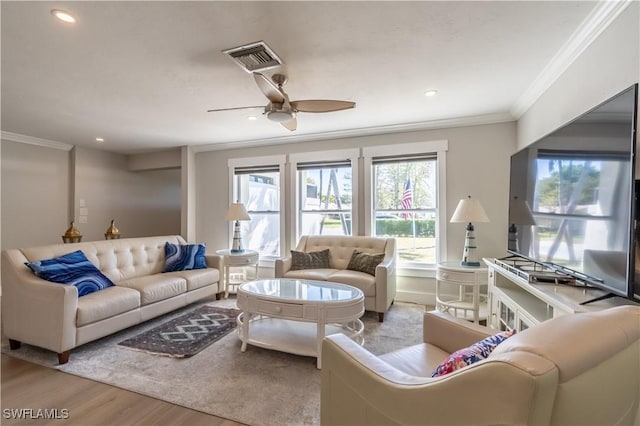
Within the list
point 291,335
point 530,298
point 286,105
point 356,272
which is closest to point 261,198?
point 356,272

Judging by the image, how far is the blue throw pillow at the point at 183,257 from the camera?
388 cm

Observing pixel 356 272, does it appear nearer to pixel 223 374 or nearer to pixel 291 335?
pixel 291 335

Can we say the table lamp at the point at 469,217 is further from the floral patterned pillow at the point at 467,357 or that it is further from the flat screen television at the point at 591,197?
the floral patterned pillow at the point at 467,357

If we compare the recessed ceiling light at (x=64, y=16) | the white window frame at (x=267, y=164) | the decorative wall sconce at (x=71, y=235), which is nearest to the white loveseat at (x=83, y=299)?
the decorative wall sconce at (x=71, y=235)

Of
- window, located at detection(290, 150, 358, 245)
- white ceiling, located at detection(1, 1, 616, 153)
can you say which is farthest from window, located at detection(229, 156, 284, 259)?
white ceiling, located at detection(1, 1, 616, 153)

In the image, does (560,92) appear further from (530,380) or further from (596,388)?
(530,380)

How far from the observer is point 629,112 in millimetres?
1404

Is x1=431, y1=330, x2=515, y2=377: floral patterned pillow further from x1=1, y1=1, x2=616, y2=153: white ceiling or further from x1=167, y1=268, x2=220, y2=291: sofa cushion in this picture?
x1=167, y1=268, x2=220, y2=291: sofa cushion

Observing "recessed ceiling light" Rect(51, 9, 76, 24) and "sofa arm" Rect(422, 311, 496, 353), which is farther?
"recessed ceiling light" Rect(51, 9, 76, 24)

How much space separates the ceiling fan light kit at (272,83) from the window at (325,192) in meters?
1.75

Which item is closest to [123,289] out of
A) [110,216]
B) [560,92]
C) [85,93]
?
[85,93]

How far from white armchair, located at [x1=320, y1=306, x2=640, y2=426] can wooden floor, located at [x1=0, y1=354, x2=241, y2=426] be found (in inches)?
45.3

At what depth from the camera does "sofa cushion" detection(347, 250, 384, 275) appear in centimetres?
365

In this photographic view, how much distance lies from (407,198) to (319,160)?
1.45 m
